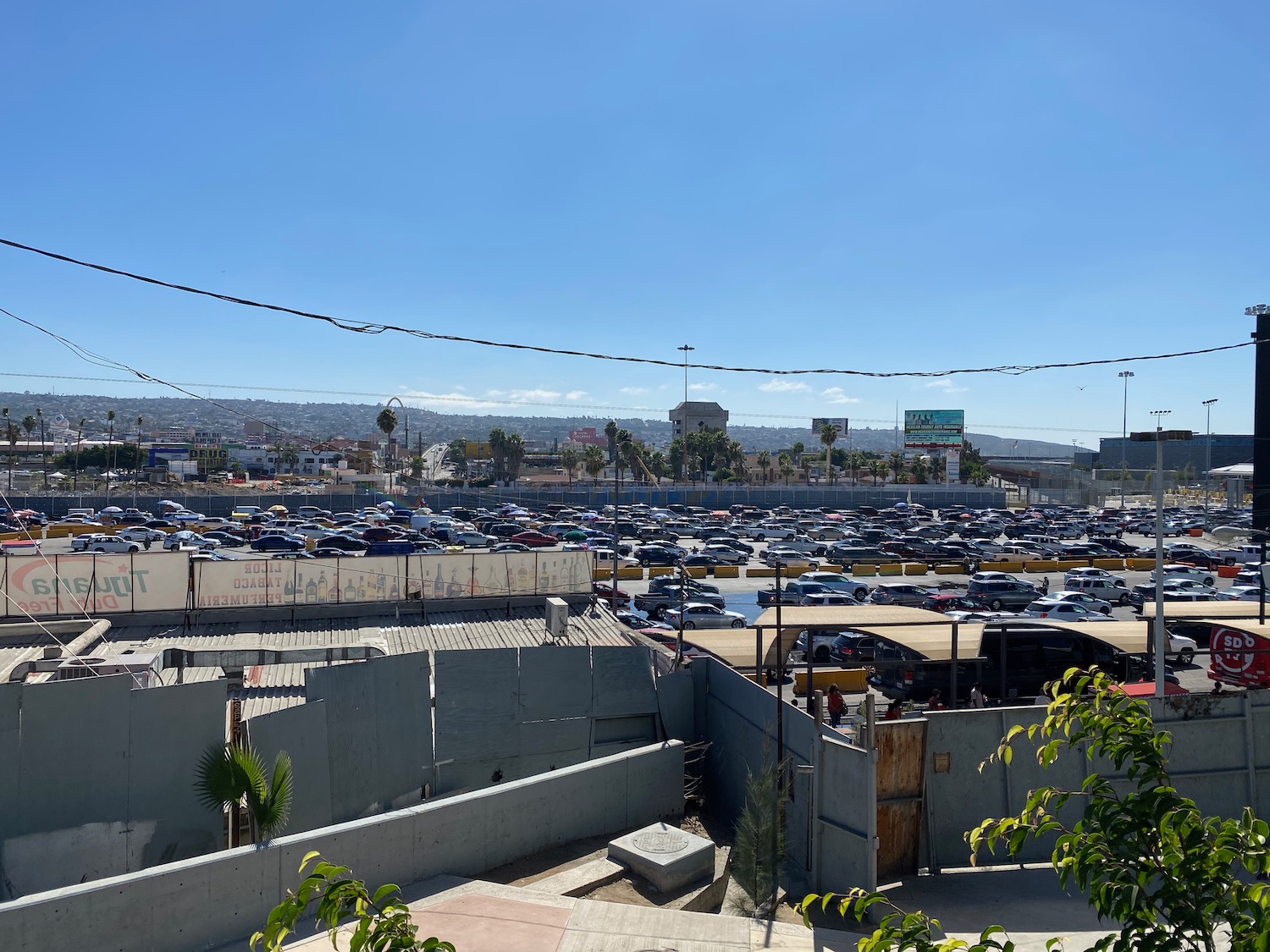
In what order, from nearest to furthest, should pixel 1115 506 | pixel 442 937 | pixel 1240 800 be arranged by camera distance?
pixel 442 937 < pixel 1240 800 < pixel 1115 506

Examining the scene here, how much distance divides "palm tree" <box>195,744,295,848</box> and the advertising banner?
9561 millimetres

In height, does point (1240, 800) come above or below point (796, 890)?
above

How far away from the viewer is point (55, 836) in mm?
9359

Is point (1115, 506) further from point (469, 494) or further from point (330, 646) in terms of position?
point (330, 646)

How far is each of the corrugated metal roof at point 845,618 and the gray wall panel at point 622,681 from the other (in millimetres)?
1989

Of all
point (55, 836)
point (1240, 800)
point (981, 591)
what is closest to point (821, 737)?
point (1240, 800)

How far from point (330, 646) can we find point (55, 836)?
6612 mm

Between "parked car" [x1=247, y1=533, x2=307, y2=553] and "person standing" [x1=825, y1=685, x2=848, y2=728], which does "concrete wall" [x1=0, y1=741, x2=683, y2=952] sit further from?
"parked car" [x1=247, y1=533, x2=307, y2=553]

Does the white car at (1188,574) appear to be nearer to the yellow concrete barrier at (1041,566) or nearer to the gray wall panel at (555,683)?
the yellow concrete barrier at (1041,566)

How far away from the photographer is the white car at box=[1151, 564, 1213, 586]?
4259 cm

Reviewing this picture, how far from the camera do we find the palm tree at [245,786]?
962cm

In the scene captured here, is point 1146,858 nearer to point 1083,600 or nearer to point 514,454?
point 1083,600

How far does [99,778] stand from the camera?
9656 millimetres

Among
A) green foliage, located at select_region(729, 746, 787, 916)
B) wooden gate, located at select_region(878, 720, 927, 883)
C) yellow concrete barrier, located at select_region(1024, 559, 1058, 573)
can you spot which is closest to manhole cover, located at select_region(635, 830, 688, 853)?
green foliage, located at select_region(729, 746, 787, 916)
